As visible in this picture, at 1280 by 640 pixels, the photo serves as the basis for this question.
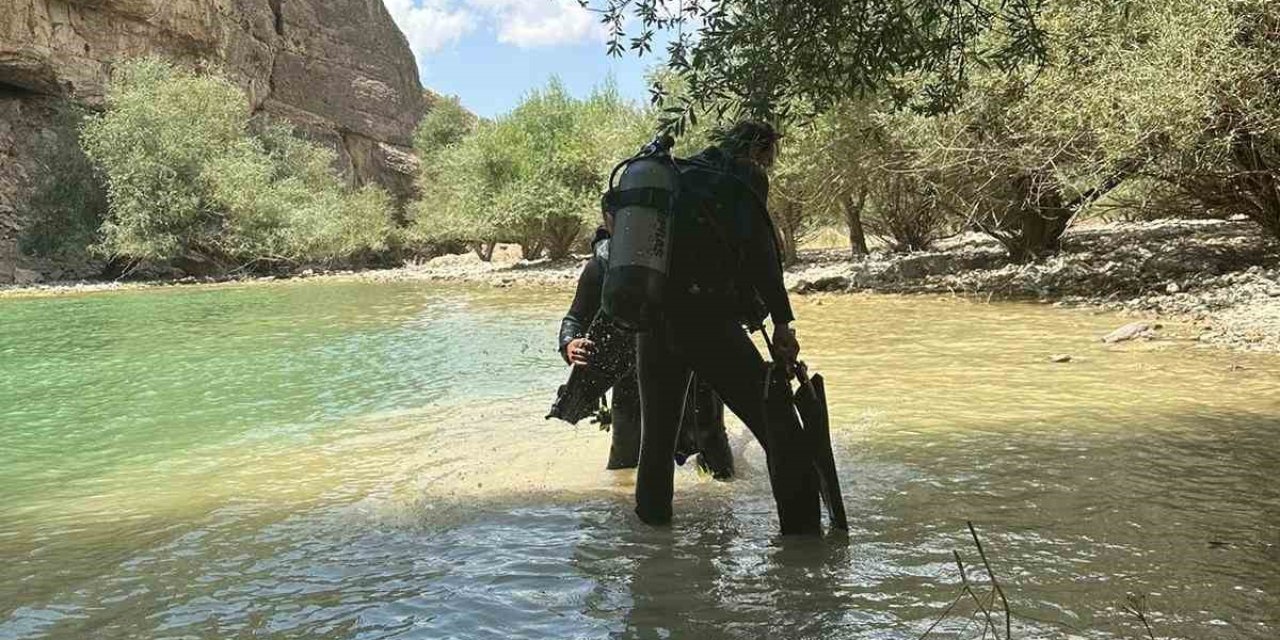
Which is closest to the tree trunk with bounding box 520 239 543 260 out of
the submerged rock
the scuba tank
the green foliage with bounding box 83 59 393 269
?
the green foliage with bounding box 83 59 393 269

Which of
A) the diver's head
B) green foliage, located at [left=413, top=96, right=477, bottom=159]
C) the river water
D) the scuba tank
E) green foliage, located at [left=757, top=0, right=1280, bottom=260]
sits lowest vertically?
the river water

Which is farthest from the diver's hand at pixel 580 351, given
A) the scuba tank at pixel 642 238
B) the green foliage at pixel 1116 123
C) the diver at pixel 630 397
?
the green foliage at pixel 1116 123

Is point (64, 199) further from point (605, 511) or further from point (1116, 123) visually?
point (605, 511)

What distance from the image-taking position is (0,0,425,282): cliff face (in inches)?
1577

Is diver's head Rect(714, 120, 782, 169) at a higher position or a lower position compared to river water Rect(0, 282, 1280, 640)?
higher

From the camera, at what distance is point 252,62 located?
5428 cm

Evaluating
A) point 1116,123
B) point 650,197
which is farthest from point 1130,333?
point 650,197

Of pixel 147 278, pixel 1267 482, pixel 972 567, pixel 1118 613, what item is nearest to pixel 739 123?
pixel 972 567

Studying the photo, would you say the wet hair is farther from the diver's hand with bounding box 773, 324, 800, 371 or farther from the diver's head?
the diver's hand with bounding box 773, 324, 800, 371

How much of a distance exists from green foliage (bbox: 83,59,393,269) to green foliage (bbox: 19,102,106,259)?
128 centimetres

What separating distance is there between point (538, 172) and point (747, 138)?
40.3m

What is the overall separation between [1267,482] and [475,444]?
18.5ft

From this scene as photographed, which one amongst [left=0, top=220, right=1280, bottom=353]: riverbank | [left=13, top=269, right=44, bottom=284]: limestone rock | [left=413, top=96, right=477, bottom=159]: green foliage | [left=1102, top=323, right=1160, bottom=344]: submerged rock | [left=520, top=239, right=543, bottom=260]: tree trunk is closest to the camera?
[left=1102, top=323, right=1160, bottom=344]: submerged rock

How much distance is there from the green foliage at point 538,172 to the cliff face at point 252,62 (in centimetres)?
1586
